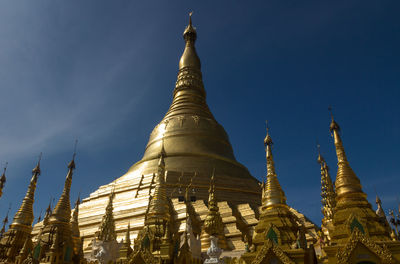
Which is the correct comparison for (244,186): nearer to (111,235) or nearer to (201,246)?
(201,246)

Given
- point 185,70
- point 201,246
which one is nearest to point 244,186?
point 201,246

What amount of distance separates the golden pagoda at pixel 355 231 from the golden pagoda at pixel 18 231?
1164 cm

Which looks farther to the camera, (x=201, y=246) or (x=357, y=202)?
(x=201, y=246)

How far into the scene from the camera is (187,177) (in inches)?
836

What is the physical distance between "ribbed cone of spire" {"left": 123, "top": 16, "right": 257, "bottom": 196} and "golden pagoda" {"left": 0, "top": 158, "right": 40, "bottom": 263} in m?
8.80

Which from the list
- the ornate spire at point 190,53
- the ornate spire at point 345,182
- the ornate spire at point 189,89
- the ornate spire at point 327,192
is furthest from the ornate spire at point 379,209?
the ornate spire at point 190,53

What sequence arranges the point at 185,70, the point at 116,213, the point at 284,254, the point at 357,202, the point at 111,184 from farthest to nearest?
the point at 185,70 < the point at 111,184 < the point at 116,213 < the point at 357,202 < the point at 284,254

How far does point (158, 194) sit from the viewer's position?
13.3 m

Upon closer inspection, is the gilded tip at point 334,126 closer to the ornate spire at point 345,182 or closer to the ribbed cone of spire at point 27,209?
the ornate spire at point 345,182

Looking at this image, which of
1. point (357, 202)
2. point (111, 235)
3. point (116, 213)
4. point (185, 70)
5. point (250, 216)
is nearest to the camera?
point (357, 202)

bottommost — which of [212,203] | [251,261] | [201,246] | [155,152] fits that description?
[251,261]

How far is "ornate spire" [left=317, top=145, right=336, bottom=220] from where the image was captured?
1375 centimetres

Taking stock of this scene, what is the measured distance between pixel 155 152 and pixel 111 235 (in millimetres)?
13594

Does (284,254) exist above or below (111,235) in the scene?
below
